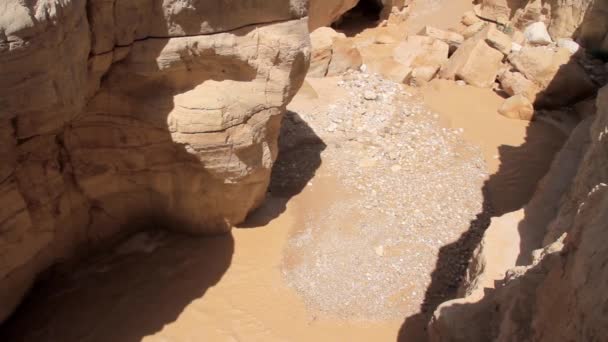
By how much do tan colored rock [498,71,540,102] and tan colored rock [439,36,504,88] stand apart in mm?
254

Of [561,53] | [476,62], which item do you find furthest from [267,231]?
[561,53]

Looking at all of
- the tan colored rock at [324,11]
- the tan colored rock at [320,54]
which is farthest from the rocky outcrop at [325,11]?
the tan colored rock at [320,54]

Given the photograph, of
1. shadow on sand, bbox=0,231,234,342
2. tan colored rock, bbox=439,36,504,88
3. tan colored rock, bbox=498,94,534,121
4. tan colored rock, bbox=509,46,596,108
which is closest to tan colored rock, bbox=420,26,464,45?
tan colored rock, bbox=439,36,504,88

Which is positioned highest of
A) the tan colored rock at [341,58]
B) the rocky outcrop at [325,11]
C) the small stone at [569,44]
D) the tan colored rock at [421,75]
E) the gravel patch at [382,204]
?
the rocky outcrop at [325,11]

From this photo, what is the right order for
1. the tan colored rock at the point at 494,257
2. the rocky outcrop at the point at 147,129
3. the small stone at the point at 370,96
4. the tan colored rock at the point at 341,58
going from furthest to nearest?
1. the tan colored rock at the point at 341,58
2. the small stone at the point at 370,96
3. the tan colored rock at the point at 494,257
4. the rocky outcrop at the point at 147,129

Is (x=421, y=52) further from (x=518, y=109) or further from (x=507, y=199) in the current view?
(x=507, y=199)

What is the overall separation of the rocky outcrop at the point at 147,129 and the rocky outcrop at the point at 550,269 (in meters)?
2.20

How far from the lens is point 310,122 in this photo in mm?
7121

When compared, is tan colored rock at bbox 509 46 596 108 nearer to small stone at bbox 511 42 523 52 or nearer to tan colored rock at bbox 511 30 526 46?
small stone at bbox 511 42 523 52

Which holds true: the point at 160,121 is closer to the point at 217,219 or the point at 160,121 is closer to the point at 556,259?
the point at 217,219

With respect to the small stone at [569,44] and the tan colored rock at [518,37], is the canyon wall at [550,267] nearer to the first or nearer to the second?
the small stone at [569,44]

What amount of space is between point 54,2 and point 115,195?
242 cm

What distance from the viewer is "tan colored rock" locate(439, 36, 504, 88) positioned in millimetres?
8711

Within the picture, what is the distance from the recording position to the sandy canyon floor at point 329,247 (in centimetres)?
464
